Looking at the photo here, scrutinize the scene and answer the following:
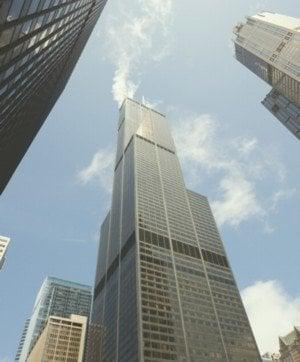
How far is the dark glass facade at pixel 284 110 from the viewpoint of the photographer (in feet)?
455

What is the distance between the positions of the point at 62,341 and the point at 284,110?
139 m

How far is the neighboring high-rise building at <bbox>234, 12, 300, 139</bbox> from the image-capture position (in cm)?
12481

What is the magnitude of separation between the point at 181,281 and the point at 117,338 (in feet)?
113

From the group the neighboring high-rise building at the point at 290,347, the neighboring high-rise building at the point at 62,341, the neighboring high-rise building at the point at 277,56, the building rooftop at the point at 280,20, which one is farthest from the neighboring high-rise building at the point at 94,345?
the building rooftop at the point at 280,20

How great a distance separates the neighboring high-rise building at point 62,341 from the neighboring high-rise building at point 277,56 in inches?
5179

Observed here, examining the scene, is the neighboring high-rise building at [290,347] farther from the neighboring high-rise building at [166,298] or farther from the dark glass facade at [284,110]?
the dark glass facade at [284,110]

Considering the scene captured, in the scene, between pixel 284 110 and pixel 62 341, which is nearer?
pixel 284 110

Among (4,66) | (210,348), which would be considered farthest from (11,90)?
(210,348)

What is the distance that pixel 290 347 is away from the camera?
15975 centimetres

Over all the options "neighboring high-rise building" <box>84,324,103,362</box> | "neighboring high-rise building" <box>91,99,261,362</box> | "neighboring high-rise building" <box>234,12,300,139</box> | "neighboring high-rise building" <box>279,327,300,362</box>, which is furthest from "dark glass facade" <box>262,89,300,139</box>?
"neighboring high-rise building" <box>84,324,103,362</box>

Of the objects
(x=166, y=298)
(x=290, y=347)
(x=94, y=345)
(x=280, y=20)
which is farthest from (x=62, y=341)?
(x=280, y=20)

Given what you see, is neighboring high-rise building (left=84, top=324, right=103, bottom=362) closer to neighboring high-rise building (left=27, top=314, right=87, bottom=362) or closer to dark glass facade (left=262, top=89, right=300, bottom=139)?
neighboring high-rise building (left=27, top=314, right=87, bottom=362)

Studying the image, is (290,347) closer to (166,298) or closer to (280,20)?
(166,298)

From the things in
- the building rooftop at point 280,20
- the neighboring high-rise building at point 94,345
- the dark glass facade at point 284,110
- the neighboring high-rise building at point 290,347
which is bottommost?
the neighboring high-rise building at point 290,347
